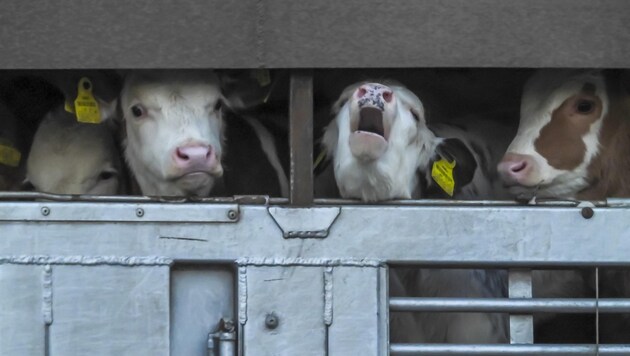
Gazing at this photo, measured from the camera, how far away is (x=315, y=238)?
3.27 m

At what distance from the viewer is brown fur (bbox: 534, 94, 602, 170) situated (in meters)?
4.09

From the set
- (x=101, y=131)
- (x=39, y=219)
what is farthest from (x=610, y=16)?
(x=101, y=131)

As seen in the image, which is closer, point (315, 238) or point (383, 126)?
point (315, 238)

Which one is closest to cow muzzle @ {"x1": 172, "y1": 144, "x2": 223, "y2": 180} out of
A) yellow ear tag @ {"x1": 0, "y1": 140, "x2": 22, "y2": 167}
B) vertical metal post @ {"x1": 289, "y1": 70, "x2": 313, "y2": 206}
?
vertical metal post @ {"x1": 289, "y1": 70, "x2": 313, "y2": 206}

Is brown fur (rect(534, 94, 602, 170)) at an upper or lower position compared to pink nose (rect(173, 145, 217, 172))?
upper

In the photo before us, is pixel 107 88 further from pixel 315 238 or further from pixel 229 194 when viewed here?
pixel 315 238

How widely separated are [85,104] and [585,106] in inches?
72.8

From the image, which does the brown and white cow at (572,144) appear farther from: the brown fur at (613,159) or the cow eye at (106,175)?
the cow eye at (106,175)

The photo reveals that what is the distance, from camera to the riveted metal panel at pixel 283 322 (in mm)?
3238

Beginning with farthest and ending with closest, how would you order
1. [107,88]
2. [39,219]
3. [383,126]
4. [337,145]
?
1. [107,88]
2. [337,145]
3. [383,126]
4. [39,219]

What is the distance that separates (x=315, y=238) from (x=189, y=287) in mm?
395

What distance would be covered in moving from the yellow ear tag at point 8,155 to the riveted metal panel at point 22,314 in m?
1.27

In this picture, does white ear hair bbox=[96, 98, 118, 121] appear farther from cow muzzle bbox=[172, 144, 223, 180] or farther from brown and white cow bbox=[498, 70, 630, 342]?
brown and white cow bbox=[498, 70, 630, 342]

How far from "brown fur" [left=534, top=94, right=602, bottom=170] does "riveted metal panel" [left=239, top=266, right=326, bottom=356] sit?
1263 millimetres
